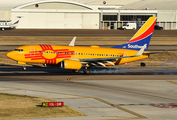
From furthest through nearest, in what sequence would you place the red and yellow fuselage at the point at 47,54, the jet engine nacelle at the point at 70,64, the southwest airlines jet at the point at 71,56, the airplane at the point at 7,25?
the airplane at the point at 7,25, the red and yellow fuselage at the point at 47,54, the southwest airlines jet at the point at 71,56, the jet engine nacelle at the point at 70,64

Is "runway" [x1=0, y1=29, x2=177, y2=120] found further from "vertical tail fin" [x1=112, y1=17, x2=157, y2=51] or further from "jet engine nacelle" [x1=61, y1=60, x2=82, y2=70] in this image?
"vertical tail fin" [x1=112, y1=17, x2=157, y2=51]

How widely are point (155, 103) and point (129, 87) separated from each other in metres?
8.37

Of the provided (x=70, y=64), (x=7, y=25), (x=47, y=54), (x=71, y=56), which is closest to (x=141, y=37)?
(x=71, y=56)

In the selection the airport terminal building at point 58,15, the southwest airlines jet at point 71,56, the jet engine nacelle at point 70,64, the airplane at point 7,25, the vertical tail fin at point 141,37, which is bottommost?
the jet engine nacelle at point 70,64

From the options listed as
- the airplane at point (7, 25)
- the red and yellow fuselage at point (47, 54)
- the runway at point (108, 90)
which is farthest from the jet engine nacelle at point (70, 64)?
the airplane at point (7, 25)

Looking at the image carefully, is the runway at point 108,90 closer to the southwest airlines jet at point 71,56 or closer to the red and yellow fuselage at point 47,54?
the southwest airlines jet at point 71,56

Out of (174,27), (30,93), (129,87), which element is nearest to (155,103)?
(129,87)

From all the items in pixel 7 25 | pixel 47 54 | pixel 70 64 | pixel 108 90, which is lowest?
pixel 108 90

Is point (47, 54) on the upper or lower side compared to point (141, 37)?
lower

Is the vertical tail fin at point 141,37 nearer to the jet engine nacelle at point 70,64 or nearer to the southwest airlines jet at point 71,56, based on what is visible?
the southwest airlines jet at point 71,56

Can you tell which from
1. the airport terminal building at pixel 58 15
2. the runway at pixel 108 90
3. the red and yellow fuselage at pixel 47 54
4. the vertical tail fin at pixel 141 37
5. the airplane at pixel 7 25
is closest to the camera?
the runway at pixel 108 90

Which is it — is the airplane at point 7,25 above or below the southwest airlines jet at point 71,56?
above

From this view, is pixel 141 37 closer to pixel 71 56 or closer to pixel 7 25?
pixel 71 56

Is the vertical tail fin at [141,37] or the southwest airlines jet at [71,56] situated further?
the vertical tail fin at [141,37]
